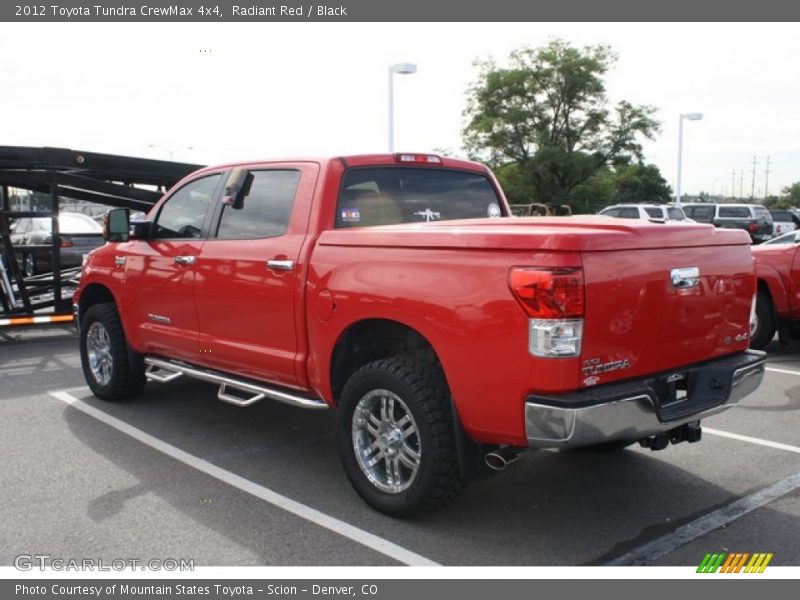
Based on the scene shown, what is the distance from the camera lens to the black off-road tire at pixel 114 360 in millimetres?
6188

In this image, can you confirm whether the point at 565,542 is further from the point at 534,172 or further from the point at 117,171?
the point at 534,172

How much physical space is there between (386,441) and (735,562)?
1.75m

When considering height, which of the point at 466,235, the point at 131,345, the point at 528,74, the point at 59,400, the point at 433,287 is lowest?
the point at 59,400

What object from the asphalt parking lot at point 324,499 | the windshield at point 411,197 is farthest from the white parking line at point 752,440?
the windshield at point 411,197

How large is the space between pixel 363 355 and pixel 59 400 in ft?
11.8

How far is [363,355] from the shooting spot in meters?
4.27

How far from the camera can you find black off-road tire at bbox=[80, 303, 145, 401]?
6.19 meters

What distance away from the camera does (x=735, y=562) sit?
346 centimetres

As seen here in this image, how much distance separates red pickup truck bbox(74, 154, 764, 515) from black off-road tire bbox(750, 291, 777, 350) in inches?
178

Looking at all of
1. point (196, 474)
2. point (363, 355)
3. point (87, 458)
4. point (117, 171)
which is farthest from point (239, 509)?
point (117, 171)

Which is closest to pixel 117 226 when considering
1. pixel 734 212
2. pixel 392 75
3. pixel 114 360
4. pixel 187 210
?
pixel 187 210

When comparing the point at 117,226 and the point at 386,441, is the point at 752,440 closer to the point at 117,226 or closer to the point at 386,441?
the point at 386,441

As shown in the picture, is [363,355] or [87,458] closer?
[363,355]
